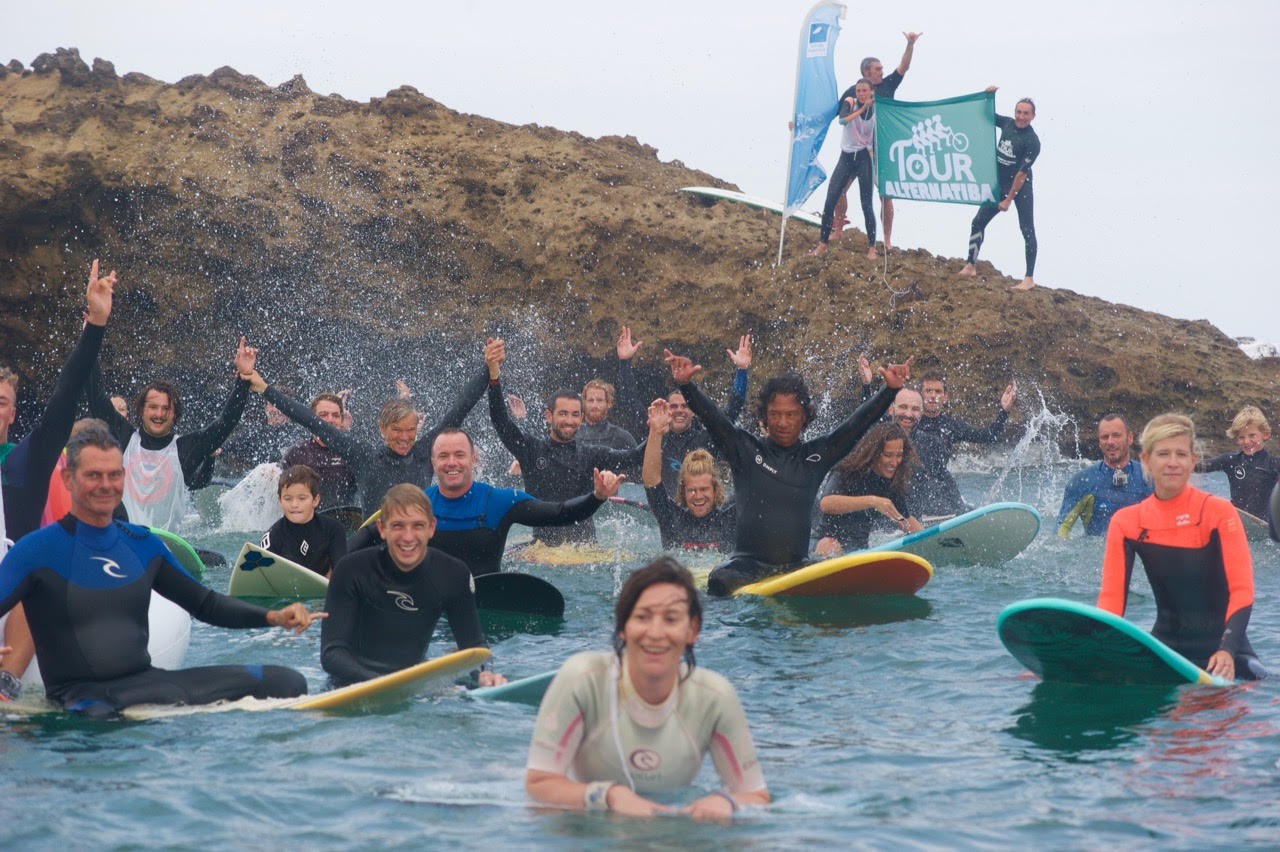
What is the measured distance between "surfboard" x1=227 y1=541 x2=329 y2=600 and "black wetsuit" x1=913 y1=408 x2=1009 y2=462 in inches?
197

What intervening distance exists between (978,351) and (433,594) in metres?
12.6

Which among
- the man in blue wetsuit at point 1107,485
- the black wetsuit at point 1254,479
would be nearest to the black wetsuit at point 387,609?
the man in blue wetsuit at point 1107,485

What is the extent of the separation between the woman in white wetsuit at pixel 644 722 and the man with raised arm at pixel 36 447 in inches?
109

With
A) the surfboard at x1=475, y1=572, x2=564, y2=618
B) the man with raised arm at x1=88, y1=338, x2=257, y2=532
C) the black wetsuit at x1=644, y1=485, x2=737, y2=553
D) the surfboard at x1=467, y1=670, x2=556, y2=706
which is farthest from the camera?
the black wetsuit at x1=644, y1=485, x2=737, y2=553

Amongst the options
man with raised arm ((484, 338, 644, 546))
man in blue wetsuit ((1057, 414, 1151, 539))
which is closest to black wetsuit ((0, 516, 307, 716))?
man with raised arm ((484, 338, 644, 546))

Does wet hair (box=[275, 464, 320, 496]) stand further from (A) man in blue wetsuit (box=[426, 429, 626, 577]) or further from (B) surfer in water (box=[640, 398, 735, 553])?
(B) surfer in water (box=[640, 398, 735, 553])

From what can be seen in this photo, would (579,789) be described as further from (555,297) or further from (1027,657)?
(555,297)

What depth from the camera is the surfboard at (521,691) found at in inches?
218

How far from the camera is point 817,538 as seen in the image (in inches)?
386

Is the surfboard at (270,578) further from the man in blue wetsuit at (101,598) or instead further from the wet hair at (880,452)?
the wet hair at (880,452)

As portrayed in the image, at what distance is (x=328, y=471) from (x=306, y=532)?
1487 millimetres

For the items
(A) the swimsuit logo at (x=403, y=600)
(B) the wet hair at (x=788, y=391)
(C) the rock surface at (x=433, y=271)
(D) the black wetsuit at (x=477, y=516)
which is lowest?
(A) the swimsuit logo at (x=403, y=600)

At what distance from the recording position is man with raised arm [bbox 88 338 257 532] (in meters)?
9.05

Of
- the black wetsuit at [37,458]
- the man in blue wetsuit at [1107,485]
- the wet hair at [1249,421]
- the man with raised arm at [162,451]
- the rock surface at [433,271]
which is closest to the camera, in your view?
the black wetsuit at [37,458]
